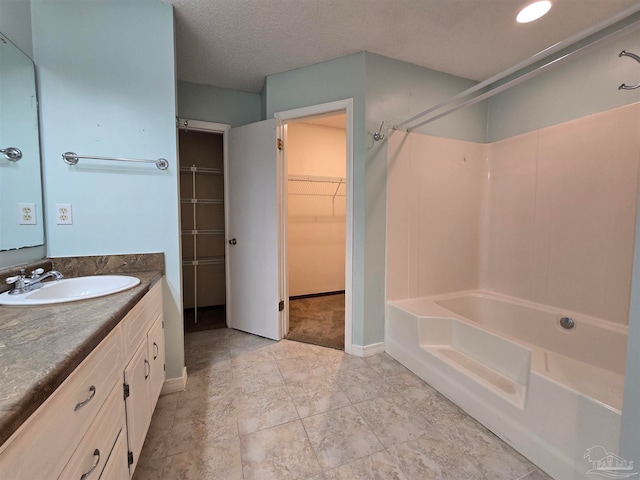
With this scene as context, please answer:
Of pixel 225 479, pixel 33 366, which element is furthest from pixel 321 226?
pixel 33 366

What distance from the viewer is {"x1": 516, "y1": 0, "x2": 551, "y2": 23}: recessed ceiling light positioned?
5.09 feet

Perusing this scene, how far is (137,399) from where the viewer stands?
1.10 meters

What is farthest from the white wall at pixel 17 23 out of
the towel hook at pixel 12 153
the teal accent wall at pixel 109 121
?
the towel hook at pixel 12 153

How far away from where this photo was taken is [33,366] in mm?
580

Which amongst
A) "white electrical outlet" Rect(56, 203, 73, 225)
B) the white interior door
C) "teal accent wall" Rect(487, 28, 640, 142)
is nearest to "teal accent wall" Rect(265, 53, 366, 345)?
the white interior door

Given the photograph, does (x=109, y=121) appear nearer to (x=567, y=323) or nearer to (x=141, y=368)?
(x=141, y=368)

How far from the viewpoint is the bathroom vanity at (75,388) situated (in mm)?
490

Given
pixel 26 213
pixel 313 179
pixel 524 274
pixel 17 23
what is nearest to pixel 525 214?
pixel 524 274

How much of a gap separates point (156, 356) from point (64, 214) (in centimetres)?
94

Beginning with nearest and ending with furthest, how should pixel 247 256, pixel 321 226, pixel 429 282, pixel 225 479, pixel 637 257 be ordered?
1. pixel 637 257
2. pixel 225 479
3. pixel 429 282
4. pixel 247 256
5. pixel 321 226

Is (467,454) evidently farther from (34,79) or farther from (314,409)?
(34,79)

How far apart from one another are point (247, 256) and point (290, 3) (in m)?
1.92

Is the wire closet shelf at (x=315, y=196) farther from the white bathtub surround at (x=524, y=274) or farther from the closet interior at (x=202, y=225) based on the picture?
the white bathtub surround at (x=524, y=274)

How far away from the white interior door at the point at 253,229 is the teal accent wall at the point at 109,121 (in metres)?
0.85
